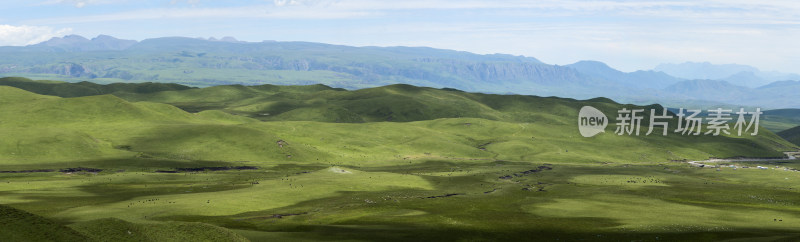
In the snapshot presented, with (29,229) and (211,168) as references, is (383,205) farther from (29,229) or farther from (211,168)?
(211,168)

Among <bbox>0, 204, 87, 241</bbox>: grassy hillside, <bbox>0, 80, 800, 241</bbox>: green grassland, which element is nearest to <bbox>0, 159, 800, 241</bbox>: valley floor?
<bbox>0, 80, 800, 241</bbox>: green grassland

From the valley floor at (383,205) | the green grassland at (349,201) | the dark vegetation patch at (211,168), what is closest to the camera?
the green grassland at (349,201)

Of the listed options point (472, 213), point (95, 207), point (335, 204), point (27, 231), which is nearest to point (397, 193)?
point (335, 204)

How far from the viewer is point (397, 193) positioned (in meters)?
126

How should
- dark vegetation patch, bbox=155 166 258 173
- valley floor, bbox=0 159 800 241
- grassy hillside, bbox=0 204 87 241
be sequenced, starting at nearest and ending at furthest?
1. grassy hillside, bbox=0 204 87 241
2. valley floor, bbox=0 159 800 241
3. dark vegetation patch, bbox=155 166 258 173

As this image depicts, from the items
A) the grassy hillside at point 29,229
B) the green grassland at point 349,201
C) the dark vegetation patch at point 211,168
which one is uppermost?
the grassy hillside at point 29,229

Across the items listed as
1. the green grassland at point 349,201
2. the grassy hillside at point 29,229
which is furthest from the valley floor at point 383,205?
the grassy hillside at point 29,229

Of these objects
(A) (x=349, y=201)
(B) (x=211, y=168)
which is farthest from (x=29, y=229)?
(B) (x=211, y=168)

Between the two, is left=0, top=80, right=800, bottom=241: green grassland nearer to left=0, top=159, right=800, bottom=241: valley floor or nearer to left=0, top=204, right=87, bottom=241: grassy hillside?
left=0, top=204, right=87, bottom=241: grassy hillside

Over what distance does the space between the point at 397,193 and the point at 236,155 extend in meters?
90.3

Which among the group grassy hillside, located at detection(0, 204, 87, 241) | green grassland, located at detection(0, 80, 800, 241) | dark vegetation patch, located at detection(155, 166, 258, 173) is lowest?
dark vegetation patch, located at detection(155, 166, 258, 173)

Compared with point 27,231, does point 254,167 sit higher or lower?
lower

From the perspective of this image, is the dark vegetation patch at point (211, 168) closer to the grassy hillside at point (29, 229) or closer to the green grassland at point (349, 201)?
the green grassland at point (349, 201)

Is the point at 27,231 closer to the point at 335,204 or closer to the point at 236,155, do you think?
the point at 335,204
